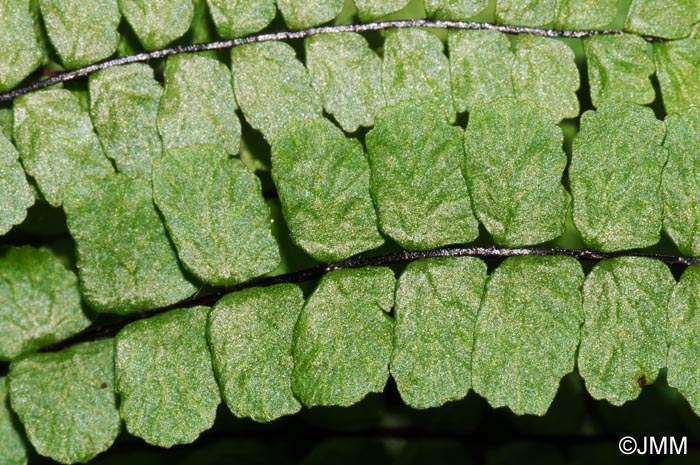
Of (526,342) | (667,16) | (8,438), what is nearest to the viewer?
(526,342)

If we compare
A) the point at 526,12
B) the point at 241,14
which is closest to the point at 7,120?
the point at 241,14

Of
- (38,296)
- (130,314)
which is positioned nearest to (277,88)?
(130,314)

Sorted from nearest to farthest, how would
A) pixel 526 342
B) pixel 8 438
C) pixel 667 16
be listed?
pixel 526 342 → pixel 667 16 → pixel 8 438

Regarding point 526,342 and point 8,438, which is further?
point 8,438

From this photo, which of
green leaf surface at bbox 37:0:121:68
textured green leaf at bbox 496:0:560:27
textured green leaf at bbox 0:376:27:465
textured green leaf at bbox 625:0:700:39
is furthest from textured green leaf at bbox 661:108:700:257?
textured green leaf at bbox 0:376:27:465

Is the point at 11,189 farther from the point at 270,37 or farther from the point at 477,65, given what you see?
the point at 477,65
